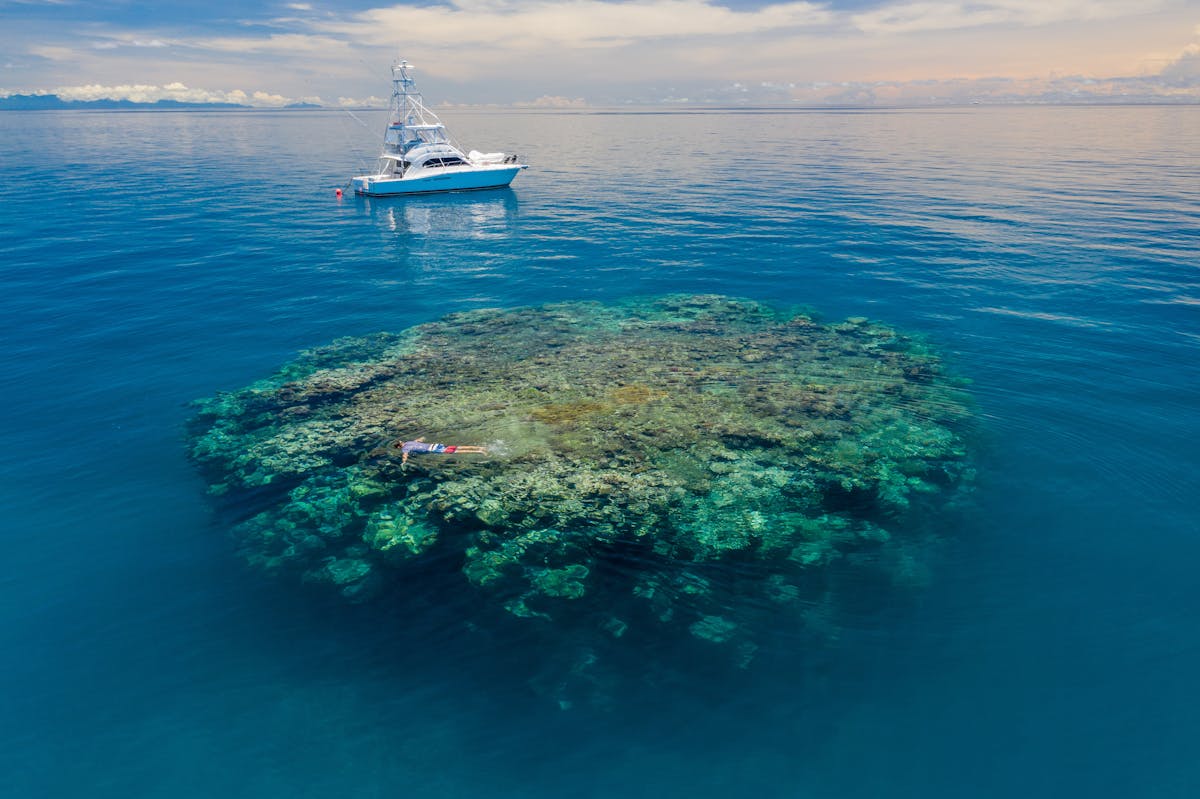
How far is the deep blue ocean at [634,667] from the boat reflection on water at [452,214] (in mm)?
14135

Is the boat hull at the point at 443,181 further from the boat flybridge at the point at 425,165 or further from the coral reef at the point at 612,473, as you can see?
the coral reef at the point at 612,473

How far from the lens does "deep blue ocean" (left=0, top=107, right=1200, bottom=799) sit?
9.63 meters

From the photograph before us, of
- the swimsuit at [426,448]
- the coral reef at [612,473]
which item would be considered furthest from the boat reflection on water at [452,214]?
the swimsuit at [426,448]

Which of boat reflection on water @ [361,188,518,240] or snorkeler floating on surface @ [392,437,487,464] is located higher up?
boat reflection on water @ [361,188,518,240]

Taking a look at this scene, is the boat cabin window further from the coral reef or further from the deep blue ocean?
the coral reef

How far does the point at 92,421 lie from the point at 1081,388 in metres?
34.6

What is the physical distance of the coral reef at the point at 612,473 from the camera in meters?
12.9

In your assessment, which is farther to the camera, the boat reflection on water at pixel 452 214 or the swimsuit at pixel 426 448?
the boat reflection on water at pixel 452 214

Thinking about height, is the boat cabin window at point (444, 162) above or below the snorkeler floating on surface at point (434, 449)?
above

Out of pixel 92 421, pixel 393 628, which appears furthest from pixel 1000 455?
pixel 92 421

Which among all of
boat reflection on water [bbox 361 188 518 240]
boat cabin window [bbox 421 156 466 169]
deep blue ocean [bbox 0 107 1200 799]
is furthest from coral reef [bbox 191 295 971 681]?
boat cabin window [bbox 421 156 466 169]

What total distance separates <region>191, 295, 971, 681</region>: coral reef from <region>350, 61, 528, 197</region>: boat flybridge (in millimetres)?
51056

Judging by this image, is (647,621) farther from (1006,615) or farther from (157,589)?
(157,589)

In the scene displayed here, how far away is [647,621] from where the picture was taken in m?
11.9
